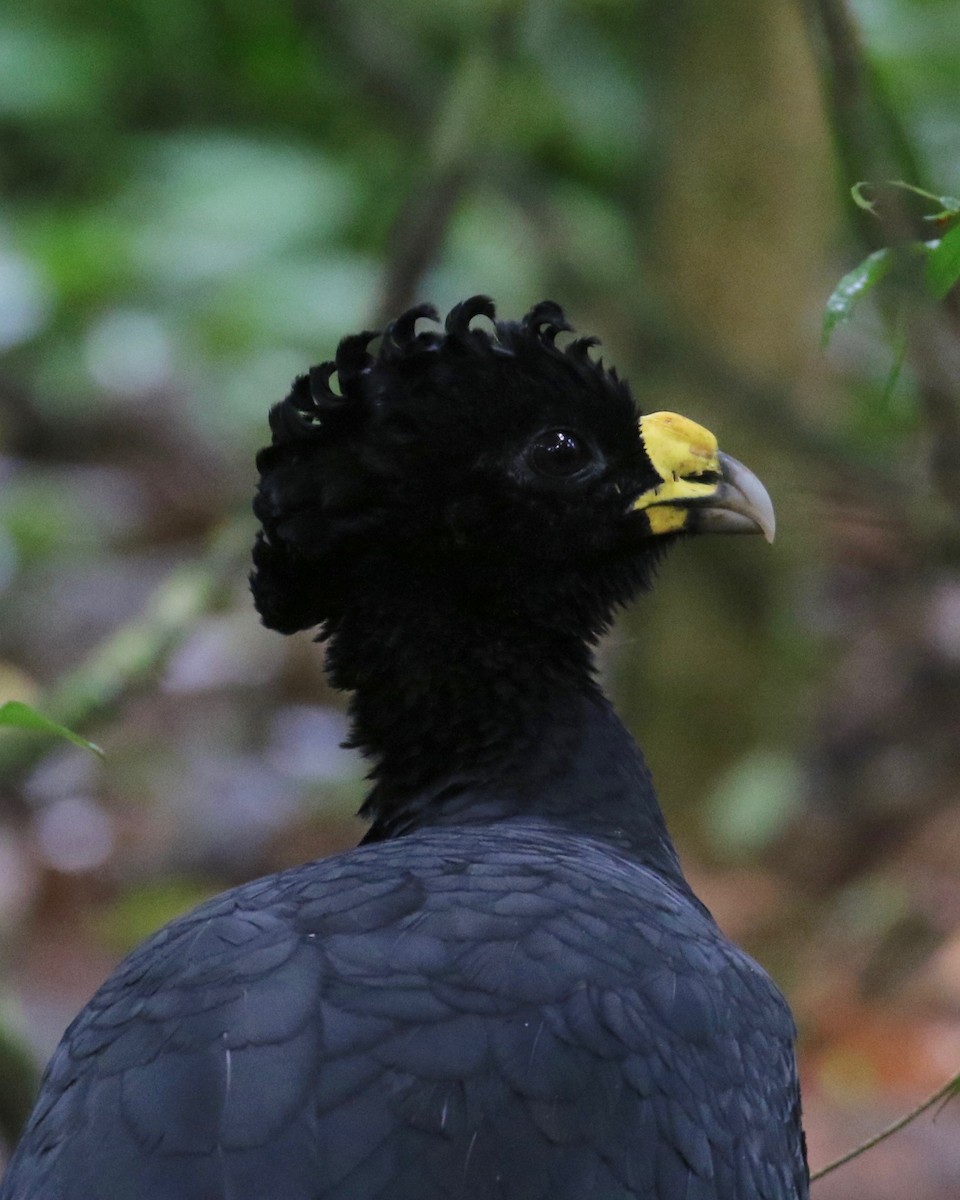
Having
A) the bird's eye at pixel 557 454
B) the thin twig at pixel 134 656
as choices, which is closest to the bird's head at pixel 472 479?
the bird's eye at pixel 557 454

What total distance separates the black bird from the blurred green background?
2.77 feet

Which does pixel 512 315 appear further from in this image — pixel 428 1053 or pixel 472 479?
pixel 428 1053

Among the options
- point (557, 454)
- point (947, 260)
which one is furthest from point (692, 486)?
point (947, 260)

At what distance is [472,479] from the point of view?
4.00 metres

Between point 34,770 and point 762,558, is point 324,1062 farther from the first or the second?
point 762,558

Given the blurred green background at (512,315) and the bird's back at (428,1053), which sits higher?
the blurred green background at (512,315)

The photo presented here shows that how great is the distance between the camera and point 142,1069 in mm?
3004

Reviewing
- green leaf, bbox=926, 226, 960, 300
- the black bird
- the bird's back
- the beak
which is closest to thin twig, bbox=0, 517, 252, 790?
the black bird

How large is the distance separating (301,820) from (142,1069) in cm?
645

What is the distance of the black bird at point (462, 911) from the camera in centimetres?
285

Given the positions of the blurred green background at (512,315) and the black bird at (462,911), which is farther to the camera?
the blurred green background at (512,315)

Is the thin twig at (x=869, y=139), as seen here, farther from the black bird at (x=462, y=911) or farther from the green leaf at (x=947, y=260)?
the green leaf at (x=947, y=260)

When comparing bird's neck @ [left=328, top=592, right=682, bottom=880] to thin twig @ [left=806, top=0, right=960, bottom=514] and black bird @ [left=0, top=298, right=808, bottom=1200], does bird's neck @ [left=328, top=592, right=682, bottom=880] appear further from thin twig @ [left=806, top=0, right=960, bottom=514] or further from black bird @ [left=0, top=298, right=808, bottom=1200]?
thin twig @ [left=806, top=0, right=960, bottom=514]

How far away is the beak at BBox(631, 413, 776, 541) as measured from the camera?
4082 millimetres
